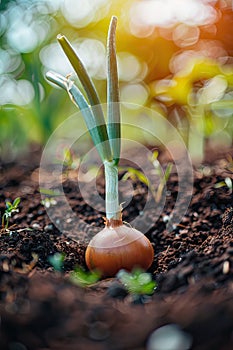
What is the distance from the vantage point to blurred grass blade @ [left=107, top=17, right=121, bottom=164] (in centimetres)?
118

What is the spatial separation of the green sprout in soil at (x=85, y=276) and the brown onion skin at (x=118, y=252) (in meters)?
0.02

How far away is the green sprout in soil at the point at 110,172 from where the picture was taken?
1.15 metres

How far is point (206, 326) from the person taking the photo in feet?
2.15

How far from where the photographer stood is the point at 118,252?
3.75ft

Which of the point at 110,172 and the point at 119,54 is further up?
the point at 110,172

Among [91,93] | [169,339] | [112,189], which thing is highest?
[91,93]

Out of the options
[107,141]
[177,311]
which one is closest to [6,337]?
[177,311]

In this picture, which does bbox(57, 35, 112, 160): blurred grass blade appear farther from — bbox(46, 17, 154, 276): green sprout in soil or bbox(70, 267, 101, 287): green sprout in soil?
bbox(70, 267, 101, 287): green sprout in soil

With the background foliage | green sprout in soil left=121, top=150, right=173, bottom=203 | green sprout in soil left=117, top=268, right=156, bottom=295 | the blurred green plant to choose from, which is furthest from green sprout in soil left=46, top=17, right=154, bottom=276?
the background foliage

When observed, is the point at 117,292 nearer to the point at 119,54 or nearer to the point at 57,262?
the point at 57,262

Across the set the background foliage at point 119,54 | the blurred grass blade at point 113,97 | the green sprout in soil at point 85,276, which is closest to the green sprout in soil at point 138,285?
the green sprout in soil at point 85,276

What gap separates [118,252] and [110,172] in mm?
217

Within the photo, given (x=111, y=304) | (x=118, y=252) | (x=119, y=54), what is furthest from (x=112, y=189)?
(x=119, y=54)

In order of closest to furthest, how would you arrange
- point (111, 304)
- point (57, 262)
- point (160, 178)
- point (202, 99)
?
point (111, 304) → point (57, 262) → point (160, 178) → point (202, 99)
